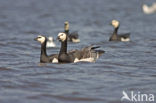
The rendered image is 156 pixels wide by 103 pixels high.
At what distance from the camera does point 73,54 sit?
49.5ft

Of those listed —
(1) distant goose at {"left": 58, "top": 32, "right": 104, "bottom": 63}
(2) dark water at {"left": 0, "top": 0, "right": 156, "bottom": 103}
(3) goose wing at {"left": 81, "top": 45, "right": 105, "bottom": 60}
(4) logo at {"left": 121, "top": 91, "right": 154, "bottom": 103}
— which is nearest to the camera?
(4) logo at {"left": 121, "top": 91, "right": 154, "bottom": 103}

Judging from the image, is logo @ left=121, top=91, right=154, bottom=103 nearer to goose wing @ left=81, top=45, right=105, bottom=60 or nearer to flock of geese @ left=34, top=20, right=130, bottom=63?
flock of geese @ left=34, top=20, right=130, bottom=63

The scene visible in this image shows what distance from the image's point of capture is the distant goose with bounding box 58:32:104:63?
1469cm

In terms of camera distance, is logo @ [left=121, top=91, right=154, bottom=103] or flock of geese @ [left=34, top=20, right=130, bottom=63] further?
flock of geese @ [left=34, top=20, right=130, bottom=63]

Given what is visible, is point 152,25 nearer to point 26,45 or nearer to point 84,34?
point 84,34

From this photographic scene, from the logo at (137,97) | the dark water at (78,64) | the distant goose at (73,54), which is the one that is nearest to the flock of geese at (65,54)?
the distant goose at (73,54)

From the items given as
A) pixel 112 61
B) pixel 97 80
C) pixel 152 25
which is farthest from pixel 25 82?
pixel 152 25

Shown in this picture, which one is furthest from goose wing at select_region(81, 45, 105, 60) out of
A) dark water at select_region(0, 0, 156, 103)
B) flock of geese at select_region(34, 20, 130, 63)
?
dark water at select_region(0, 0, 156, 103)

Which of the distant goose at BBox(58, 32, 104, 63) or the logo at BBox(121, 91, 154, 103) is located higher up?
the distant goose at BBox(58, 32, 104, 63)

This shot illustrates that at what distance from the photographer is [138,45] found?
20062 millimetres

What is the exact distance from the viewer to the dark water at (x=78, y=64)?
429 inches

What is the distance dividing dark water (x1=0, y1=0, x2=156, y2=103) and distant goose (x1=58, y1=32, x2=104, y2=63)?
239 millimetres

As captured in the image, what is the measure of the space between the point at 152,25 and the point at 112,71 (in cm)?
1493

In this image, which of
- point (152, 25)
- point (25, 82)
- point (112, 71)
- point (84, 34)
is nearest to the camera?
point (25, 82)
